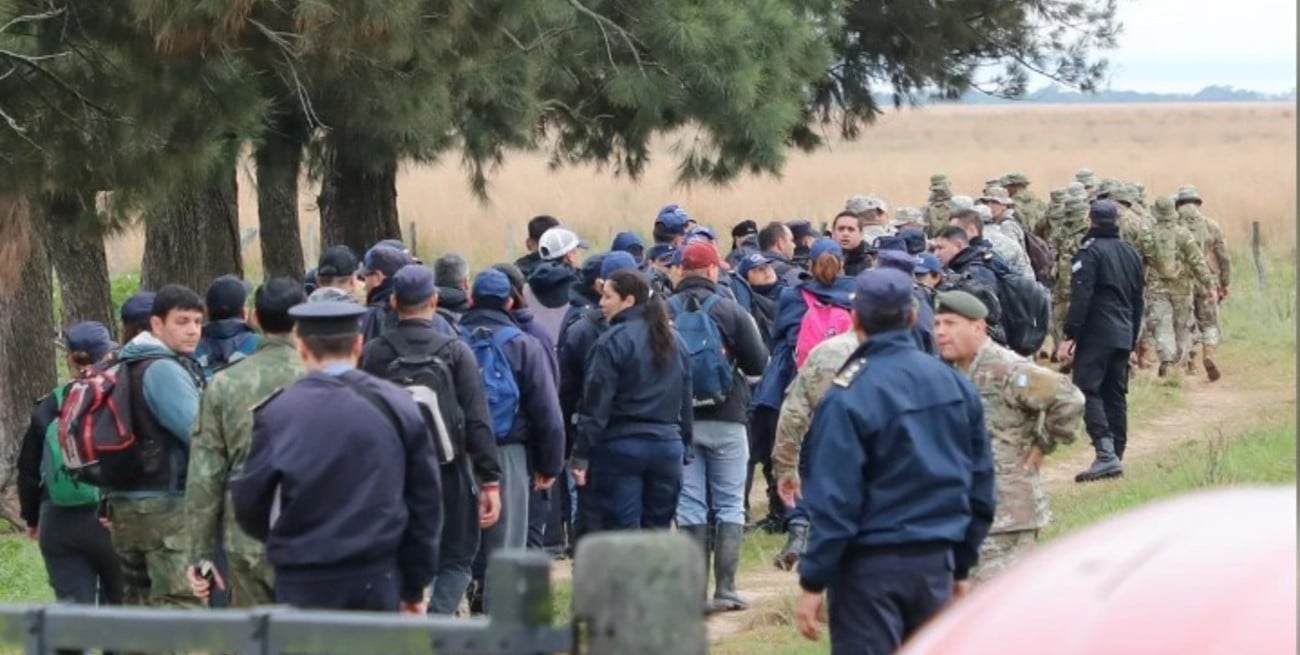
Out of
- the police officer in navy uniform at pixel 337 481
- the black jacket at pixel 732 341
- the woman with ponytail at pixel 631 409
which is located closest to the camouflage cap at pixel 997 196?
the black jacket at pixel 732 341

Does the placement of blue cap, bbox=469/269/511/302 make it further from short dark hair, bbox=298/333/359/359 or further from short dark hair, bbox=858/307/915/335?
short dark hair, bbox=858/307/915/335

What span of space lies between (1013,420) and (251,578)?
2.69m

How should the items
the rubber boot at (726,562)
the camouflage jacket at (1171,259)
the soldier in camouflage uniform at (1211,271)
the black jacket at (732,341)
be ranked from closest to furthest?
the rubber boot at (726,562)
the black jacket at (732,341)
the camouflage jacket at (1171,259)
the soldier in camouflage uniform at (1211,271)

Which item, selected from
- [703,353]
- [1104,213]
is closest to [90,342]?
[703,353]

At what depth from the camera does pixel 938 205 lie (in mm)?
20297

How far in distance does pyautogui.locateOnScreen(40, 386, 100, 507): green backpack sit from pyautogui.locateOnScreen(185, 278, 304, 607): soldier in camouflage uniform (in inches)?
54.9

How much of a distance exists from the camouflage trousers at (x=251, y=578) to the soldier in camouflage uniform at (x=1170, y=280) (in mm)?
12595

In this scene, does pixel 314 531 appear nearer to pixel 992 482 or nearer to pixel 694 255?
pixel 992 482

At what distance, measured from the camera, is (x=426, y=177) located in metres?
49.1

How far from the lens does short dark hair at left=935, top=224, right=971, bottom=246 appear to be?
13.7 metres

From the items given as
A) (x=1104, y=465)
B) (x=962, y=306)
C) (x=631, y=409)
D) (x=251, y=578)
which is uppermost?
(x=962, y=306)

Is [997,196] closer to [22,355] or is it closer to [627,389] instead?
[22,355]

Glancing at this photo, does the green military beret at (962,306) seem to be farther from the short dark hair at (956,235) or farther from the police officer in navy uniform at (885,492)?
the short dark hair at (956,235)

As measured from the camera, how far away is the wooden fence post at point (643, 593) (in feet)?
12.5
